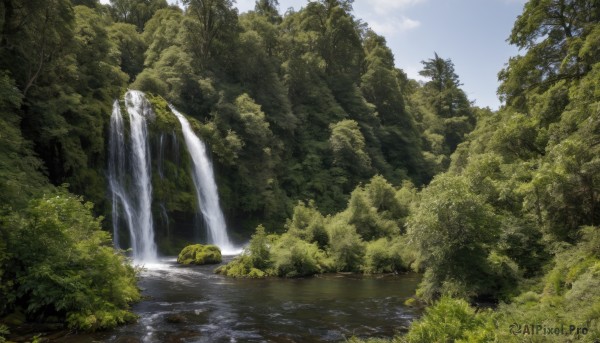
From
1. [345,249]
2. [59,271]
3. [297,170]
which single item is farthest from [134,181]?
[297,170]

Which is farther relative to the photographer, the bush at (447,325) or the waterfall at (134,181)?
the waterfall at (134,181)

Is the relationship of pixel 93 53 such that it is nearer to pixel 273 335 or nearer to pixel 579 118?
pixel 273 335

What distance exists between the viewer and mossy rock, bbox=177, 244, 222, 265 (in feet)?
92.0

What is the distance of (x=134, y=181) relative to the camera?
3116 cm

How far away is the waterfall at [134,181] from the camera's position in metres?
29.2

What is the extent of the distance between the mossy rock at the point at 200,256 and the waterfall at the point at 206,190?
6537 millimetres

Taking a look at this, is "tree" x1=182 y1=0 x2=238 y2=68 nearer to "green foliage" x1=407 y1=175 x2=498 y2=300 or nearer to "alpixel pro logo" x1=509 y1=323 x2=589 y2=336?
"green foliage" x1=407 y1=175 x2=498 y2=300

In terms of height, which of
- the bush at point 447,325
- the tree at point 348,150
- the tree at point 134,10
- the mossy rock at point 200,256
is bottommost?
the bush at point 447,325

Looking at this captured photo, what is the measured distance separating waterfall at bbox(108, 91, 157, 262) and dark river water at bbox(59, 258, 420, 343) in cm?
565

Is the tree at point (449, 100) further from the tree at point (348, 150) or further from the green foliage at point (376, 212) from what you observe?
the green foliage at point (376, 212)

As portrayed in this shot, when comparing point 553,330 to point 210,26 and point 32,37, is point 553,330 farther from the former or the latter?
point 210,26

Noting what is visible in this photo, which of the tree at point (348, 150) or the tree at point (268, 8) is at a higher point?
the tree at point (268, 8)

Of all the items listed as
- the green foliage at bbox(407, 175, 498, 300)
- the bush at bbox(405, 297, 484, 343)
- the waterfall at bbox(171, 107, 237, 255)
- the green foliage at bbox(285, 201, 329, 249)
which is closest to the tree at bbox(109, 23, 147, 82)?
the waterfall at bbox(171, 107, 237, 255)

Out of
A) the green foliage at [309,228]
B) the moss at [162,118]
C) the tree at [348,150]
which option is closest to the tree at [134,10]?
the moss at [162,118]
